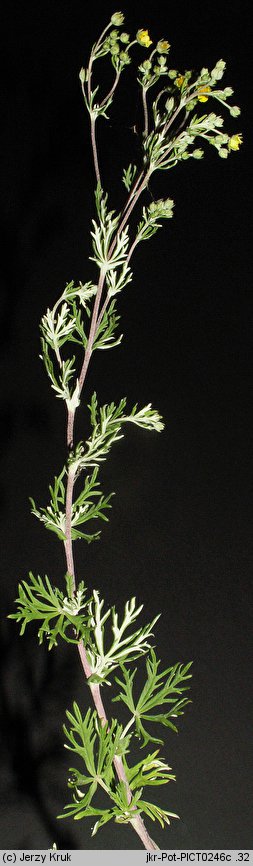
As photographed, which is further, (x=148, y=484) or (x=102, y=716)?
(x=148, y=484)

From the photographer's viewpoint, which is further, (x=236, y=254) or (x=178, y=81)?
(x=236, y=254)

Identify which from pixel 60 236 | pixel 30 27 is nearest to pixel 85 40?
pixel 30 27

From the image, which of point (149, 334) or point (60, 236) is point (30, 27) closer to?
point (60, 236)

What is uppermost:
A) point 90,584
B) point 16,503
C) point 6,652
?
point 16,503

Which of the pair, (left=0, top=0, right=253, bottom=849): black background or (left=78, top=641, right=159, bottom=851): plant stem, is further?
(left=0, top=0, right=253, bottom=849): black background

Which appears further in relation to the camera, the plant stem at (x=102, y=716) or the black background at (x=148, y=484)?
the black background at (x=148, y=484)

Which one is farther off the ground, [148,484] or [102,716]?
[148,484]

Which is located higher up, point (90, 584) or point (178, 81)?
point (178, 81)
